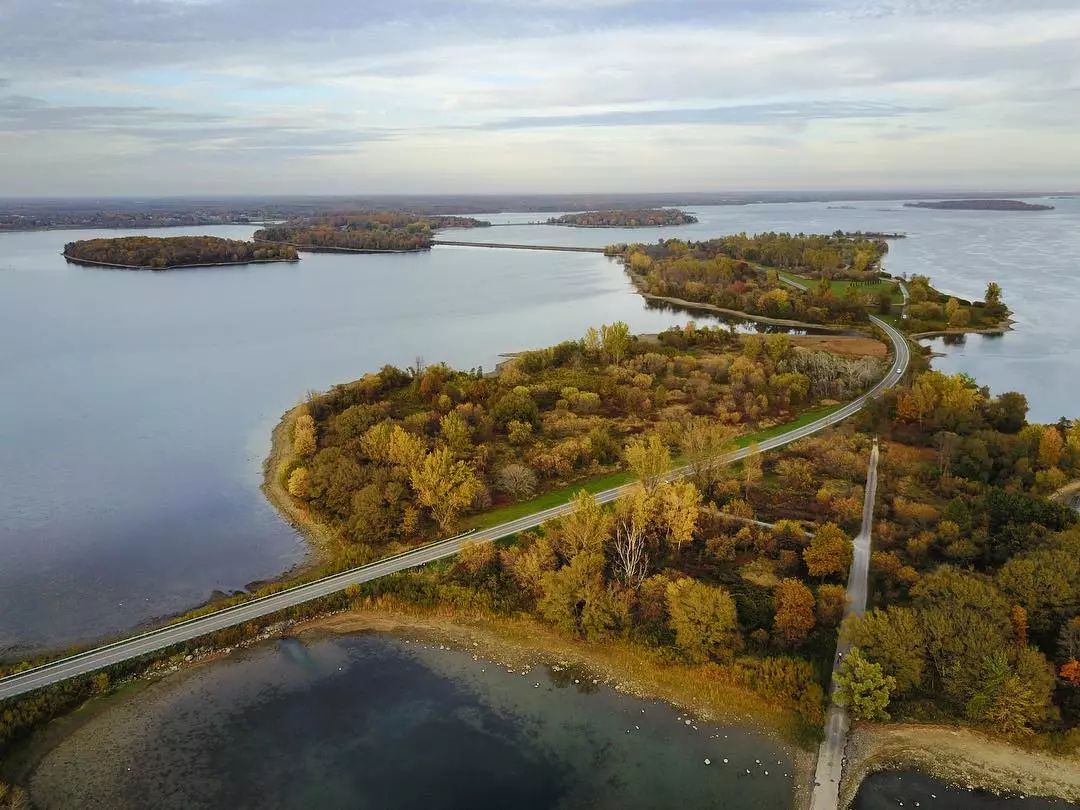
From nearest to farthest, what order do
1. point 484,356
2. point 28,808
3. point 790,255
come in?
point 28,808 < point 484,356 < point 790,255

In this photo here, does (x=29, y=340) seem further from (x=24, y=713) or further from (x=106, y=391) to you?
(x=24, y=713)

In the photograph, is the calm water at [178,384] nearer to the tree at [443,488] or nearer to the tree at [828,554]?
the tree at [443,488]

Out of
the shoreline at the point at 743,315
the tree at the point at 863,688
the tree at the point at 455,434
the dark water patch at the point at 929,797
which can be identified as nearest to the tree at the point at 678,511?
the tree at the point at 863,688

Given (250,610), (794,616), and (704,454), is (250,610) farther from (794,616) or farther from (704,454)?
(704,454)

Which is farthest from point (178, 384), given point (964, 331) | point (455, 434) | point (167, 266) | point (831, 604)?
point (964, 331)

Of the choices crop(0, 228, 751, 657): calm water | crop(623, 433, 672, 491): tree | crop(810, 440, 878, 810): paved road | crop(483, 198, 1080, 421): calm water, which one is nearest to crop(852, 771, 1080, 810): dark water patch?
crop(810, 440, 878, 810): paved road

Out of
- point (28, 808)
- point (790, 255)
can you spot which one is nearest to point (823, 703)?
point (28, 808)

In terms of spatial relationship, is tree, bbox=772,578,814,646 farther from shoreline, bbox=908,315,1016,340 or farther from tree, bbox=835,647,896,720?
shoreline, bbox=908,315,1016,340
